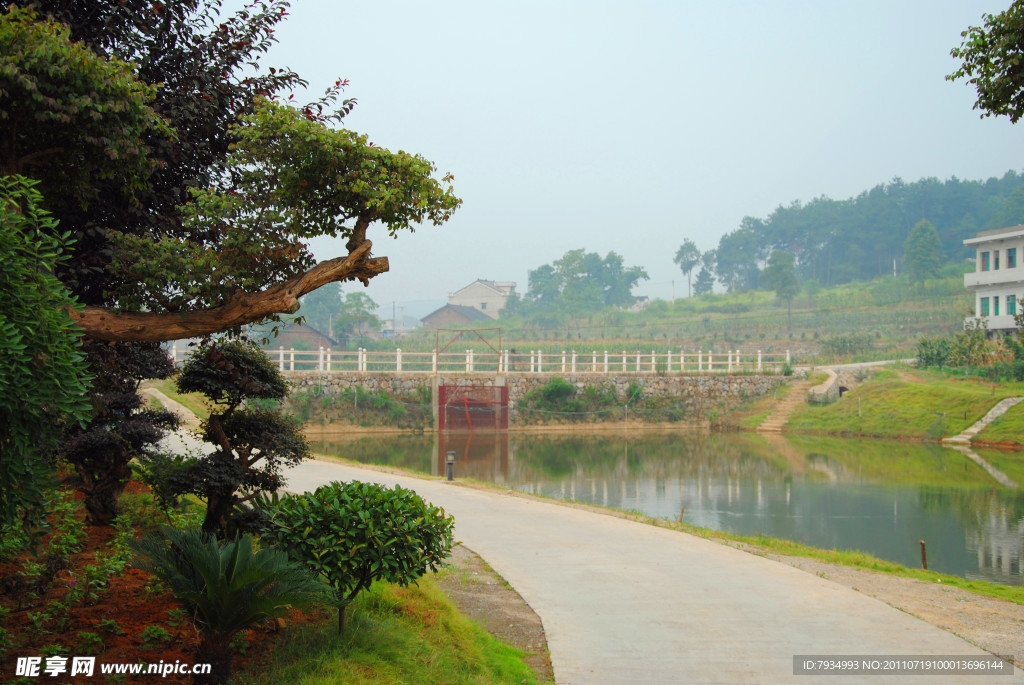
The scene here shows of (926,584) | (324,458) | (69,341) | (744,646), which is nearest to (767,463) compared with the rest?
(324,458)

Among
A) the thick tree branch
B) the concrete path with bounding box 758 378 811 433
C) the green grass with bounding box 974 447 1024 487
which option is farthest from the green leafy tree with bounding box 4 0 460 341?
the concrete path with bounding box 758 378 811 433

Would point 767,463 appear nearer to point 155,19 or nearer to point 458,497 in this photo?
point 458,497

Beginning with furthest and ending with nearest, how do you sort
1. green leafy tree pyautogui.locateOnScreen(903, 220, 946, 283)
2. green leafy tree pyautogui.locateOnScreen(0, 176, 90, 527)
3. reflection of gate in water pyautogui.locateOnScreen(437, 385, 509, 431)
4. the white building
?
green leafy tree pyautogui.locateOnScreen(903, 220, 946, 283), the white building, reflection of gate in water pyautogui.locateOnScreen(437, 385, 509, 431), green leafy tree pyautogui.locateOnScreen(0, 176, 90, 527)

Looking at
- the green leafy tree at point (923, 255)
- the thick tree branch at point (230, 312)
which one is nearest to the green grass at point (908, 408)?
the thick tree branch at point (230, 312)

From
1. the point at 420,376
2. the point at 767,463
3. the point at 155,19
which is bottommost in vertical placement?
the point at 767,463

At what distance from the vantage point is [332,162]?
545 centimetres

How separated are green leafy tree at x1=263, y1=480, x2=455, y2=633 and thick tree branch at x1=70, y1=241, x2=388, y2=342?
4.48 feet

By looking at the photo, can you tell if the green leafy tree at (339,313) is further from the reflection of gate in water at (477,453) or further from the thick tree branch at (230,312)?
the thick tree branch at (230,312)

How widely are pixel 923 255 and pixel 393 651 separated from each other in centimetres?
6581

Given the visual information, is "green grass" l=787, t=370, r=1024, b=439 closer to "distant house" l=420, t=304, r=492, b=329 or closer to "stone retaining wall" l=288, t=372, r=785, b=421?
"stone retaining wall" l=288, t=372, r=785, b=421

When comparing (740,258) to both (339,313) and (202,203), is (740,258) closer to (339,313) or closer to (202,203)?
(339,313)

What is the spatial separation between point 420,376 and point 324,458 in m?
13.1

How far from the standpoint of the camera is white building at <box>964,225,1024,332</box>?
117ft

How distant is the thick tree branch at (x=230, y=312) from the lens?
5.10m
